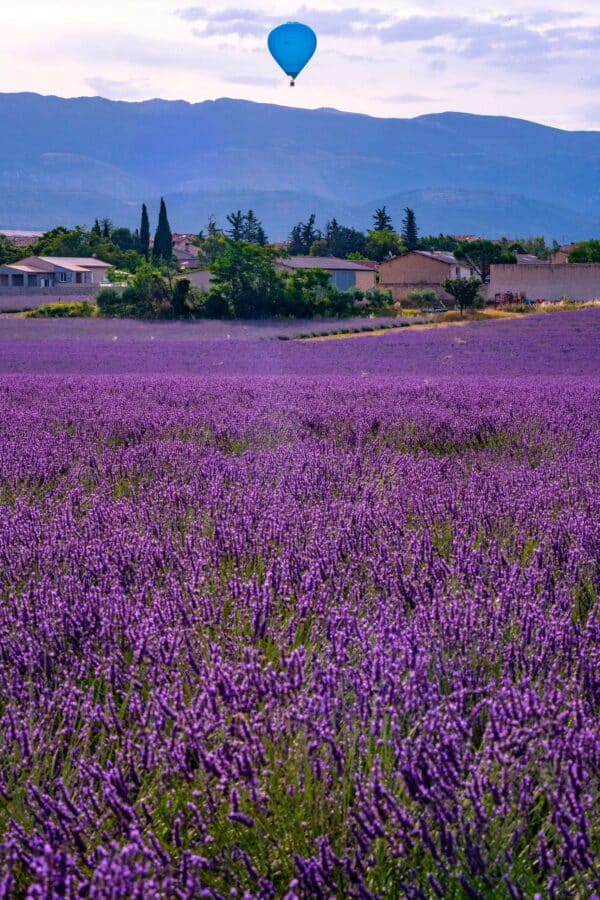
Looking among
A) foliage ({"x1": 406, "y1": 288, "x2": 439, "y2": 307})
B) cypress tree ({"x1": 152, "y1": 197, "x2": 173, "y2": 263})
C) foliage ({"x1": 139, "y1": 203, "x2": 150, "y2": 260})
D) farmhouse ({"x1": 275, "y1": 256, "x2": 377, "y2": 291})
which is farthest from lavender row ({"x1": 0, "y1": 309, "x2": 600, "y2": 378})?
foliage ({"x1": 139, "y1": 203, "x2": 150, "y2": 260})

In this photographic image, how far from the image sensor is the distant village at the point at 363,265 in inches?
1732

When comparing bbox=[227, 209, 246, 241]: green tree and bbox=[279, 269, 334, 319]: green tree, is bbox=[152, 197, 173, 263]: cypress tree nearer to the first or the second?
bbox=[227, 209, 246, 241]: green tree

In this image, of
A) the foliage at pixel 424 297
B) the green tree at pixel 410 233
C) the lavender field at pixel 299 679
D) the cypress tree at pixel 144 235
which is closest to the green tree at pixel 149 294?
the foliage at pixel 424 297

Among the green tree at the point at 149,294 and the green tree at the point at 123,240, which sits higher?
the green tree at the point at 123,240

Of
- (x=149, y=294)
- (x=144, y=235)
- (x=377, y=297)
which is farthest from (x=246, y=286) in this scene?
(x=144, y=235)

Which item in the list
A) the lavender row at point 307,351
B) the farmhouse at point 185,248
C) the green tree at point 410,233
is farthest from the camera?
the farmhouse at point 185,248

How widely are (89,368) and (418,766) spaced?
12009mm

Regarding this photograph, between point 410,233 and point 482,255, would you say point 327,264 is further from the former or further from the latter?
point 410,233

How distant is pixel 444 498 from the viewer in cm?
329

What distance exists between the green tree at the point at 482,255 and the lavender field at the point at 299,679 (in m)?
48.6

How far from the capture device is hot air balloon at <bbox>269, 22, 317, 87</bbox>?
23.4 m

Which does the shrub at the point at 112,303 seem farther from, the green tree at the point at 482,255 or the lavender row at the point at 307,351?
the green tree at the point at 482,255

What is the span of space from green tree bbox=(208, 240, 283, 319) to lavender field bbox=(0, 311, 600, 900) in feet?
95.6

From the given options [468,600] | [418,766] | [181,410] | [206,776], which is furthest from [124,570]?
[181,410]
